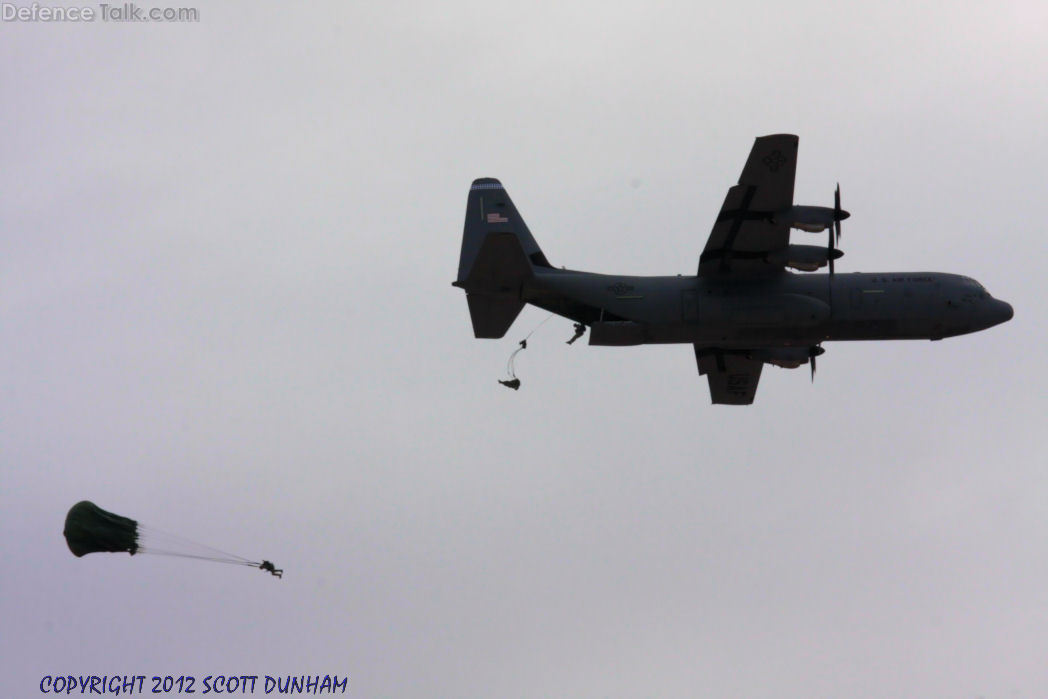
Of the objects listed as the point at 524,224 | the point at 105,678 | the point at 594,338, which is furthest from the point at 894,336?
the point at 105,678

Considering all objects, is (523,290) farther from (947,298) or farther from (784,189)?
(947,298)

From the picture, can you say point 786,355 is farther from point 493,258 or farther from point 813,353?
point 493,258

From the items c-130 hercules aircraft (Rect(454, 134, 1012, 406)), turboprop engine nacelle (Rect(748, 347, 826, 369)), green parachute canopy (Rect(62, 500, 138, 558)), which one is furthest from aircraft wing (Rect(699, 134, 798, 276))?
green parachute canopy (Rect(62, 500, 138, 558))

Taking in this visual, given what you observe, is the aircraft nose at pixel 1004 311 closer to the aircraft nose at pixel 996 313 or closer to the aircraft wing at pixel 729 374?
the aircraft nose at pixel 996 313

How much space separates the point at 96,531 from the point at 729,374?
20497 mm

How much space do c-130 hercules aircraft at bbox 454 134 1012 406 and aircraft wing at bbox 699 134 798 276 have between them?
29mm

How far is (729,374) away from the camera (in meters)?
44.9

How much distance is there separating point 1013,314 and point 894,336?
157 inches

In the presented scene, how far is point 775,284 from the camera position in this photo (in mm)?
40188

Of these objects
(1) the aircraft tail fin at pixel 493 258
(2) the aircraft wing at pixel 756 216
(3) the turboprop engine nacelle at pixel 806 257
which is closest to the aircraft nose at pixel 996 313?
(3) the turboprop engine nacelle at pixel 806 257

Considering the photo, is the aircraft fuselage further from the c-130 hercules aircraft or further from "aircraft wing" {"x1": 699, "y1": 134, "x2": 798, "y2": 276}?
"aircraft wing" {"x1": 699, "y1": 134, "x2": 798, "y2": 276}

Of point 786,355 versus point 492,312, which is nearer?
point 492,312

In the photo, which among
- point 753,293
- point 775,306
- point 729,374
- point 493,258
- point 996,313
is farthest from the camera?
point 729,374

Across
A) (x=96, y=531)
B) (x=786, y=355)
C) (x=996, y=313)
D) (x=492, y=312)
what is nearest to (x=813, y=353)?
(x=786, y=355)
